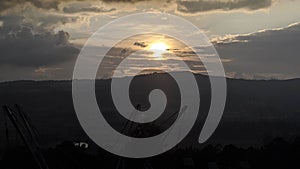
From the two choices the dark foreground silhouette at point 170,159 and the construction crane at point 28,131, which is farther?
the dark foreground silhouette at point 170,159

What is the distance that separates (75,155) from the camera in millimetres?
85312

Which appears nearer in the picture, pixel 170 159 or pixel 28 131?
pixel 28 131

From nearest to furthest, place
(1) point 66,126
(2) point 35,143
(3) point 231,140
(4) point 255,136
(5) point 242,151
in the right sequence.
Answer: (2) point 35,143, (5) point 242,151, (3) point 231,140, (4) point 255,136, (1) point 66,126

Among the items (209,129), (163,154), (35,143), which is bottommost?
(209,129)

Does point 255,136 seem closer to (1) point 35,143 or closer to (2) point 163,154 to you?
(2) point 163,154

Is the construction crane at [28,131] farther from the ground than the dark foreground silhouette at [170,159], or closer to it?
farther from the ground

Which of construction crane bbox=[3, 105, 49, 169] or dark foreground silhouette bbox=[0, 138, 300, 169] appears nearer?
construction crane bbox=[3, 105, 49, 169]

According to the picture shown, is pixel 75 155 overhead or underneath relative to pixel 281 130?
overhead

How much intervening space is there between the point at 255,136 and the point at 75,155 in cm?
9626

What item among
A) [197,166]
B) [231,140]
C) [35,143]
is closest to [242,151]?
[197,166]

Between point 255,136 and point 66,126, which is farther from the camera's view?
point 66,126

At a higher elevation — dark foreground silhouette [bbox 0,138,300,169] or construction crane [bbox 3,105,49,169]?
construction crane [bbox 3,105,49,169]

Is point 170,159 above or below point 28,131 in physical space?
below

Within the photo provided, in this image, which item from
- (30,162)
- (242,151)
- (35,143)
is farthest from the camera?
(242,151)
